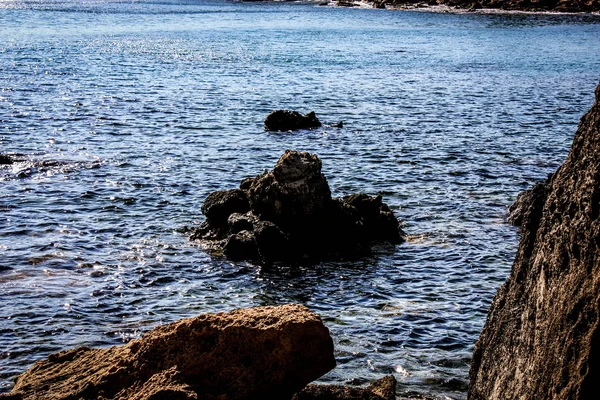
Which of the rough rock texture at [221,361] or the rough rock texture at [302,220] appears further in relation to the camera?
the rough rock texture at [302,220]

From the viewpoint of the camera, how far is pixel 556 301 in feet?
27.6

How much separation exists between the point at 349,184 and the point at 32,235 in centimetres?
1178

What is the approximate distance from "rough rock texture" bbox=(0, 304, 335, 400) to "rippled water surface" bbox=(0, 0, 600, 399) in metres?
3.86

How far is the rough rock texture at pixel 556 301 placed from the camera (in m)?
7.69

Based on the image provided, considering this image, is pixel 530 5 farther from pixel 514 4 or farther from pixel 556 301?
pixel 556 301

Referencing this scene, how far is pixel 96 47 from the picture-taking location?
76750 millimetres

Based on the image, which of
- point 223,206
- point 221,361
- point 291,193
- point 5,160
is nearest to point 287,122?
point 5,160

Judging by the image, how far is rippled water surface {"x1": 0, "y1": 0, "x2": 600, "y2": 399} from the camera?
57.9 feet

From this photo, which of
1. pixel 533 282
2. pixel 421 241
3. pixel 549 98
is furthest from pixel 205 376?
pixel 549 98

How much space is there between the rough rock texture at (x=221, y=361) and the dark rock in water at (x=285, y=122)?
2917cm

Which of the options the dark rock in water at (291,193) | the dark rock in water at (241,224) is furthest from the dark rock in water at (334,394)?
the dark rock in water at (241,224)

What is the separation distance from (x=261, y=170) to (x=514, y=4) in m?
114

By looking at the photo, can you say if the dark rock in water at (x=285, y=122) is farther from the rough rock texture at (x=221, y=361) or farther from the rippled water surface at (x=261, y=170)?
the rough rock texture at (x=221, y=361)

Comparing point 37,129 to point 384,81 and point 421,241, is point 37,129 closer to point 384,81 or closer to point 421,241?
point 421,241
